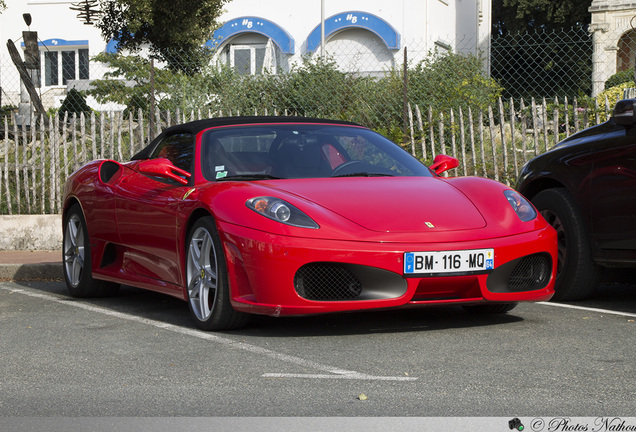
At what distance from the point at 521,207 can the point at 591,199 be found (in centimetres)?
97

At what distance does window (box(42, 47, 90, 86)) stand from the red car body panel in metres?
31.1

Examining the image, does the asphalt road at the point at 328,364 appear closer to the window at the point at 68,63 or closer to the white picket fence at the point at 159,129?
the white picket fence at the point at 159,129

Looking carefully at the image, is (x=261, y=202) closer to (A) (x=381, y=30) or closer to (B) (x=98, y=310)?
(B) (x=98, y=310)

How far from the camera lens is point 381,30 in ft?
102

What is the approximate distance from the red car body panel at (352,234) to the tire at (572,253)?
906mm

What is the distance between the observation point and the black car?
19.9ft

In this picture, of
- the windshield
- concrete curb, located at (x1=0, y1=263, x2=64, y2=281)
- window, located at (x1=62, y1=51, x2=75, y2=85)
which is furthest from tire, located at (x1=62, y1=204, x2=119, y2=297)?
window, located at (x1=62, y1=51, x2=75, y2=85)

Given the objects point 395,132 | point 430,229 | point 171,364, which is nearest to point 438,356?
Answer: point 430,229

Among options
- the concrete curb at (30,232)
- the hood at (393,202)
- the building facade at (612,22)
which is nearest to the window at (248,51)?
the building facade at (612,22)

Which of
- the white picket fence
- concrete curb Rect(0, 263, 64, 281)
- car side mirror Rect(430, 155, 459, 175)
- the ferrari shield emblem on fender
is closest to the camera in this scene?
the ferrari shield emblem on fender

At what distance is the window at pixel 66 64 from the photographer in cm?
3600

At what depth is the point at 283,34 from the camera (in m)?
32.4

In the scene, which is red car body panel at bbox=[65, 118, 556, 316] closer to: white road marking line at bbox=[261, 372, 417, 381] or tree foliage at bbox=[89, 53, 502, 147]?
white road marking line at bbox=[261, 372, 417, 381]

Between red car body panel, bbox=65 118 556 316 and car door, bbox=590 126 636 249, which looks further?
car door, bbox=590 126 636 249
